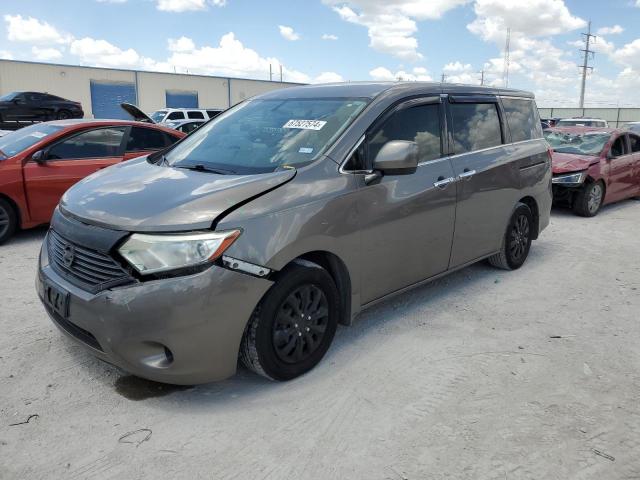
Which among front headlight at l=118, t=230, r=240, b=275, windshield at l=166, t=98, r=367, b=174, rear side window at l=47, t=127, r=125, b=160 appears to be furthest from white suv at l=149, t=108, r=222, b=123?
front headlight at l=118, t=230, r=240, b=275

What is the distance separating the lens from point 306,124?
12.1 ft

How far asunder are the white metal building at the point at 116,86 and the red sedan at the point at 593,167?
27547 millimetres

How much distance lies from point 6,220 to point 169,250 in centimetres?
444

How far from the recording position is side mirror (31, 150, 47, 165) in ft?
20.4

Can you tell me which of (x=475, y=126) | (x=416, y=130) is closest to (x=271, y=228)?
(x=416, y=130)

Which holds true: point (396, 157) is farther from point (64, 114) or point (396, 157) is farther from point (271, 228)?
point (64, 114)

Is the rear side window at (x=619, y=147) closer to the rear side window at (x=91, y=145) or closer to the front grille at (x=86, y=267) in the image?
the rear side window at (x=91, y=145)

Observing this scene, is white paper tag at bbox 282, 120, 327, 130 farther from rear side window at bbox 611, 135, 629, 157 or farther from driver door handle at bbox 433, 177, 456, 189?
rear side window at bbox 611, 135, 629, 157

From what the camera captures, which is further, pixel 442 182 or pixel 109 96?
pixel 109 96

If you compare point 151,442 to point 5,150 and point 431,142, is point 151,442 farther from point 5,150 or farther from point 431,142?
point 5,150

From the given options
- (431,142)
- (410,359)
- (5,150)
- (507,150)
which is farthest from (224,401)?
(5,150)

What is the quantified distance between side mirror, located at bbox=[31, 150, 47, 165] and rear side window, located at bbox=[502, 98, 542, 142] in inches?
202

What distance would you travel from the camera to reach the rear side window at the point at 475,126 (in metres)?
4.50

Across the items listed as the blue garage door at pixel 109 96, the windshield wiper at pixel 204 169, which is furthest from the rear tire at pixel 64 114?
the windshield wiper at pixel 204 169
